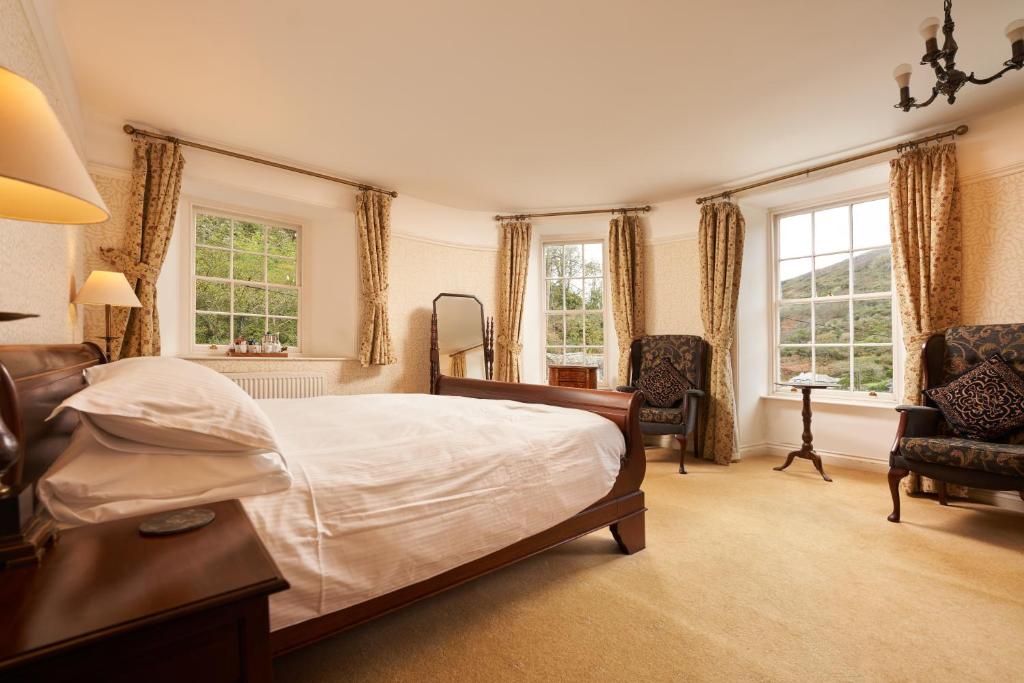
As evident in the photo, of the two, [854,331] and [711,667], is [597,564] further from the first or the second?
[854,331]

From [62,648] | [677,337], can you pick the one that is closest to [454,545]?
[62,648]

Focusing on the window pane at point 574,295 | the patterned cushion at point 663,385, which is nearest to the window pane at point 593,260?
the window pane at point 574,295

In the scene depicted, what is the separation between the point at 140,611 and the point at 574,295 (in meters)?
5.42

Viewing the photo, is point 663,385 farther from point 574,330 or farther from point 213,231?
point 213,231

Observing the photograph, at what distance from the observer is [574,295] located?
5859 millimetres

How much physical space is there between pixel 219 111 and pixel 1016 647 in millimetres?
5010

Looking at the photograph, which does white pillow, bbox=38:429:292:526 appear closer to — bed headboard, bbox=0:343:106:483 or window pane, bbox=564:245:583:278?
bed headboard, bbox=0:343:106:483

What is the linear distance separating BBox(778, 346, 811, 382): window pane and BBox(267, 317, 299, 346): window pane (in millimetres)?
5042

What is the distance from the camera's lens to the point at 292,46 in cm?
265

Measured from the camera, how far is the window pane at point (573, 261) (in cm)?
587

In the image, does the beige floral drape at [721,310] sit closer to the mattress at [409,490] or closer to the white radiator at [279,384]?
the mattress at [409,490]

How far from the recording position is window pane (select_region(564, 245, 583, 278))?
19.3ft

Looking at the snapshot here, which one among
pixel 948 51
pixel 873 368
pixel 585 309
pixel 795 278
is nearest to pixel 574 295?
pixel 585 309

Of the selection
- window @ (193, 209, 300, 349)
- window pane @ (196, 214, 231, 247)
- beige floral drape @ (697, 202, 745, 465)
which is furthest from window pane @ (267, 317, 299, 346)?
beige floral drape @ (697, 202, 745, 465)
